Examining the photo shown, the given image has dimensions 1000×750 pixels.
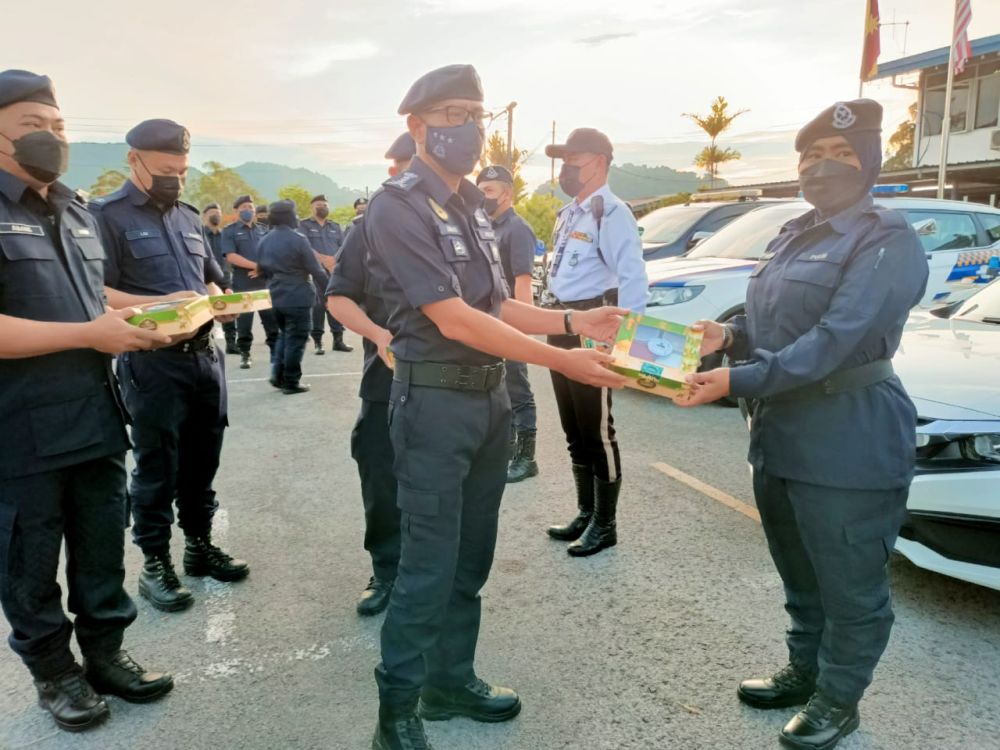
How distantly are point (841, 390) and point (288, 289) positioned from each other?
6.77 m

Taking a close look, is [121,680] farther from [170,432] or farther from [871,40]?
[871,40]

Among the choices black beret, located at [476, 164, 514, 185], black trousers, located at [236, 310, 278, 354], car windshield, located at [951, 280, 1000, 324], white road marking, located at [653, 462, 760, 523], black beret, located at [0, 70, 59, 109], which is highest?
black beret, located at [0, 70, 59, 109]

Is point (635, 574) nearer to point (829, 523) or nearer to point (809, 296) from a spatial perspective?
point (829, 523)

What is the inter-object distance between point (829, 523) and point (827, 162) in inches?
45.2

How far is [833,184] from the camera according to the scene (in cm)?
235

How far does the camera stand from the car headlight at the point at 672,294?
22.1 feet

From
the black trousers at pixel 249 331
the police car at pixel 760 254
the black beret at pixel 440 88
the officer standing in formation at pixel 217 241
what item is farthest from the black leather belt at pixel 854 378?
the officer standing in formation at pixel 217 241

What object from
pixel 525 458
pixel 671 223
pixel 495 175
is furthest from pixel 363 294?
pixel 671 223

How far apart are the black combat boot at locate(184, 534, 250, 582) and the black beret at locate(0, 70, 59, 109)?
2.12 m

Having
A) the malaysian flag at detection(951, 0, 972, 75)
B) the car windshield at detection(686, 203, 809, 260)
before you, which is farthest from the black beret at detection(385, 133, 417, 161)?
the malaysian flag at detection(951, 0, 972, 75)

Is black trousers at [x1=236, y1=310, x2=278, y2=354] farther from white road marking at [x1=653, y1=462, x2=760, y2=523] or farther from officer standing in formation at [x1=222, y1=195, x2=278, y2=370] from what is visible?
white road marking at [x1=653, y1=462, x2=760, y2=523]

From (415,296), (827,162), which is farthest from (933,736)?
(415,296)

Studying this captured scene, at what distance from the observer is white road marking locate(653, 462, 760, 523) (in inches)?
172

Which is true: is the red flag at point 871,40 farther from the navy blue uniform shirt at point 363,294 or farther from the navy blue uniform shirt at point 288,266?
the navy blue uniform shirt at point 363,294
